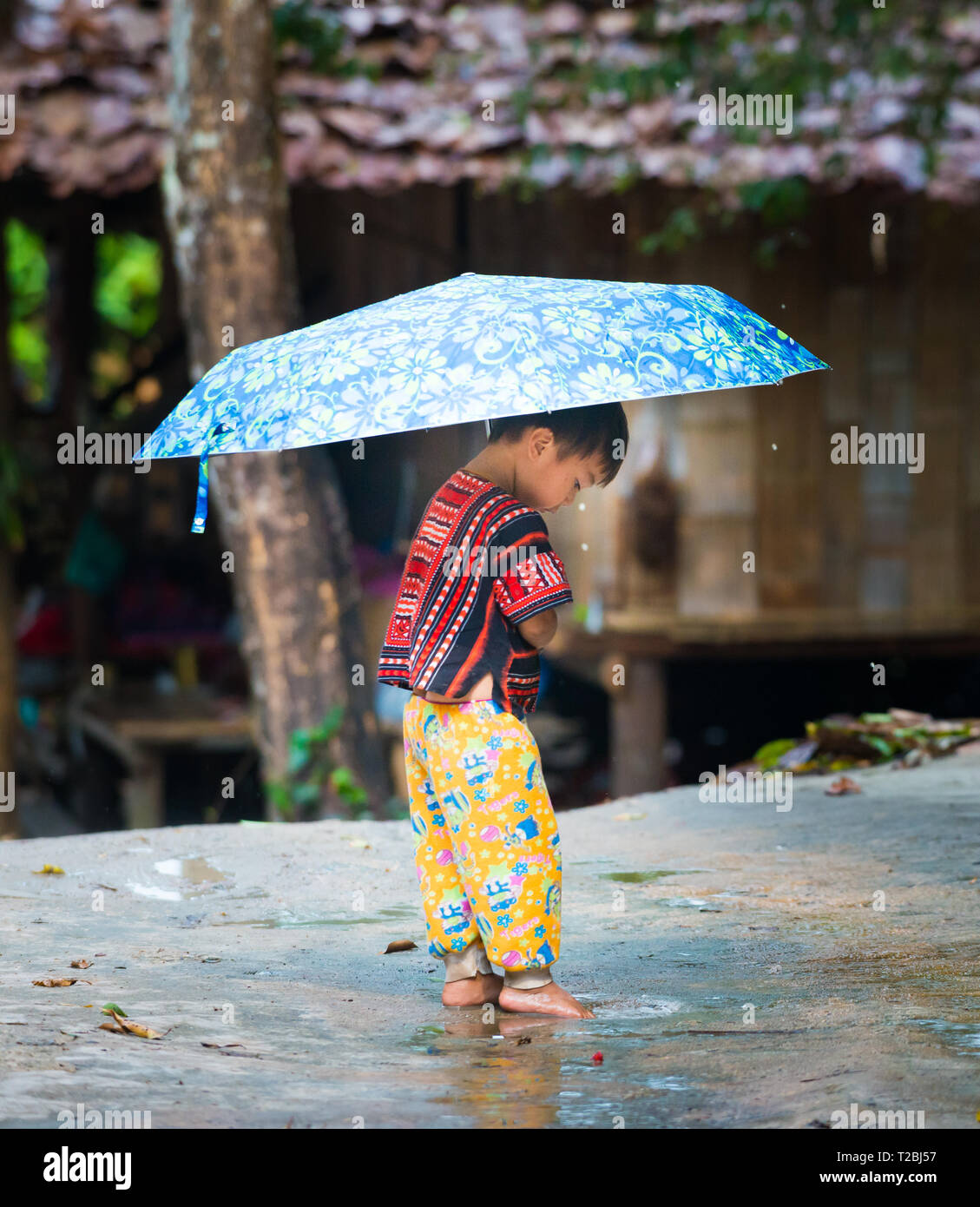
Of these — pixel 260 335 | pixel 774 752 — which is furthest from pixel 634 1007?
pixel 260 335

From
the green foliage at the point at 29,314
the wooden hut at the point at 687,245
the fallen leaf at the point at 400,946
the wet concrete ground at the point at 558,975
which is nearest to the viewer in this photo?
the wet concrete ground at the point at 558,975

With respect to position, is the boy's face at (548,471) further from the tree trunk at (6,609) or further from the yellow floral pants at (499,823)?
the tree trunk at (6,609)

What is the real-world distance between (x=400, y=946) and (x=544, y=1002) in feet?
2.50

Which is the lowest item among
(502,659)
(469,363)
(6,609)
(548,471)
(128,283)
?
(502,659)

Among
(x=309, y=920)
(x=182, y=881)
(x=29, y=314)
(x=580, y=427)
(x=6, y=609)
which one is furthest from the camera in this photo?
(x=29, y=314)

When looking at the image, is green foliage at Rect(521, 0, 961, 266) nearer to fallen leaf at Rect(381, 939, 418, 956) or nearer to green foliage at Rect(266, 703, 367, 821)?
green foliage at Rect(266, 703, 367, 821)

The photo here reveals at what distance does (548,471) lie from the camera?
341 centimetres

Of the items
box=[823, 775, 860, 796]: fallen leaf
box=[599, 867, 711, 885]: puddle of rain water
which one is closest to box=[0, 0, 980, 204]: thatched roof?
box=[823, 775, 860, 796]: fallen leaf

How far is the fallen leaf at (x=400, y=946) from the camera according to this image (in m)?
4.06

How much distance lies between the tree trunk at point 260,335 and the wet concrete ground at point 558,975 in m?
1.25

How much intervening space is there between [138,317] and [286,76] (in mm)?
10377

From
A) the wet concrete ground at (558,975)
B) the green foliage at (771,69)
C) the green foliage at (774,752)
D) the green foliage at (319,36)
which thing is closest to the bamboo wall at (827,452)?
the green foliage at (771,69)

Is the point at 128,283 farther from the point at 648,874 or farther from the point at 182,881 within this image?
the point at 648,874
